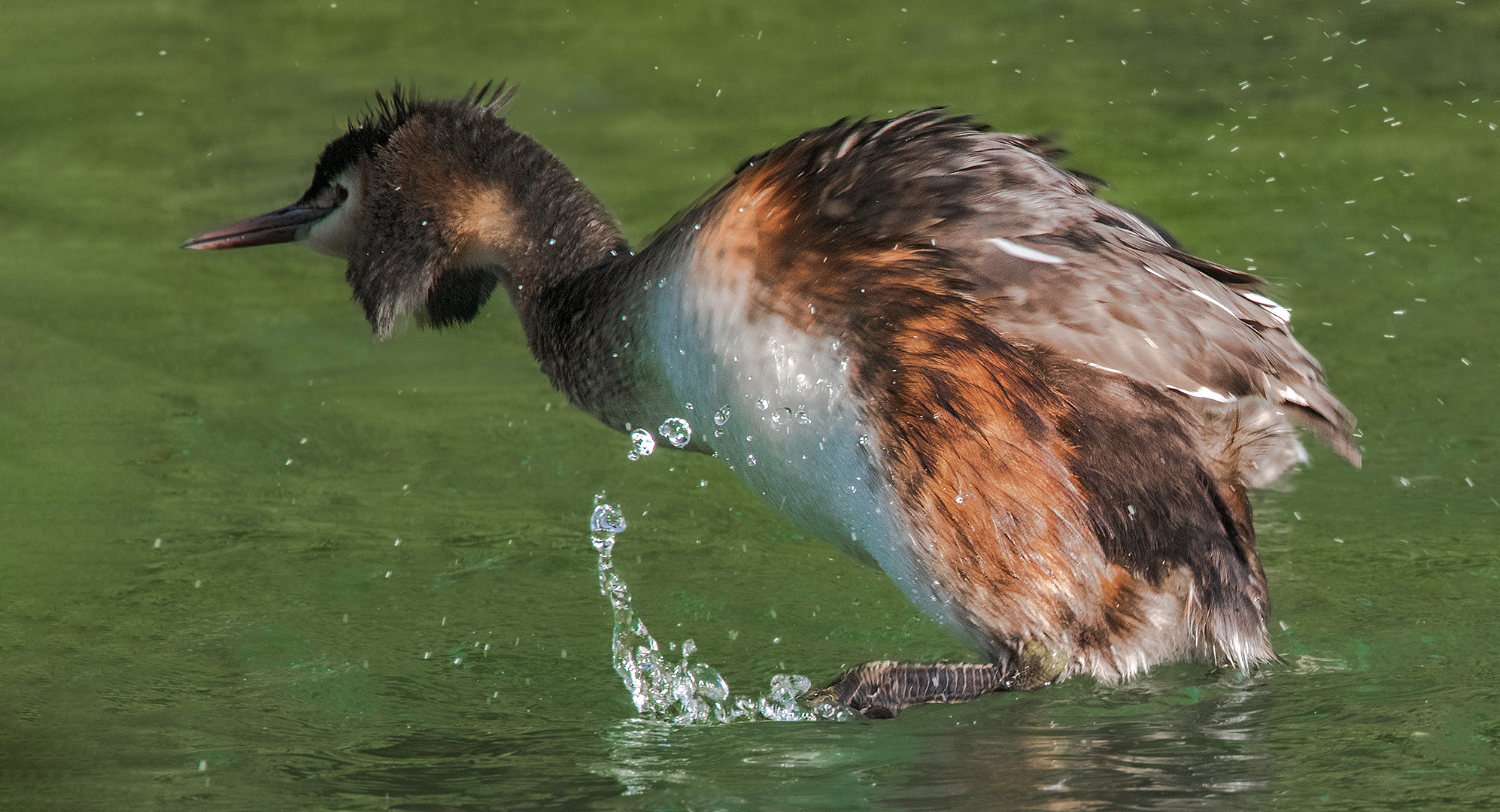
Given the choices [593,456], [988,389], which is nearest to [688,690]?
[988,389]

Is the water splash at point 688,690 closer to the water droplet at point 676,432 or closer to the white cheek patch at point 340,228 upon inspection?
the water droplet at point 676,432

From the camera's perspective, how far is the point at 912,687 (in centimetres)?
452

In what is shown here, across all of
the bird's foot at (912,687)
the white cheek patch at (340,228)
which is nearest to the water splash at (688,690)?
the bird's foot at (912,687)

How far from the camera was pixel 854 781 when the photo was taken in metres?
4.14

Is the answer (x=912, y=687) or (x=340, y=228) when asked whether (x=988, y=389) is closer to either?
(x=912, y=687)

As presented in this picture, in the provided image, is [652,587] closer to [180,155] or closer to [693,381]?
[693,381]

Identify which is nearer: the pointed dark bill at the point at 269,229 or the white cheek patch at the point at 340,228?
the white cheek patch at the point at 340,228

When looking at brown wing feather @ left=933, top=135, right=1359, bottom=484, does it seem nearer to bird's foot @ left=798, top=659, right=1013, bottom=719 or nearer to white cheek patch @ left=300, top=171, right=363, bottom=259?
bird's foot @ left=798, top=659, right=1013, bottom=719

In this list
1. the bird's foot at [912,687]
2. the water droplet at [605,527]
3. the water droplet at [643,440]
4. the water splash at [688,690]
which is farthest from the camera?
the water droplet at [605,527]

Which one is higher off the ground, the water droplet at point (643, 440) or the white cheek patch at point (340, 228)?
the white cheek patch at point (340, 228)

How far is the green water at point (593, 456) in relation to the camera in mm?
Answer: 4363

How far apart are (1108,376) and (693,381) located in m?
1.05

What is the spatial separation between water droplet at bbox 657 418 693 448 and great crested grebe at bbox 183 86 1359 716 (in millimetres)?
103

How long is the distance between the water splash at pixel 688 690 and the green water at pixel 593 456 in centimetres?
6
